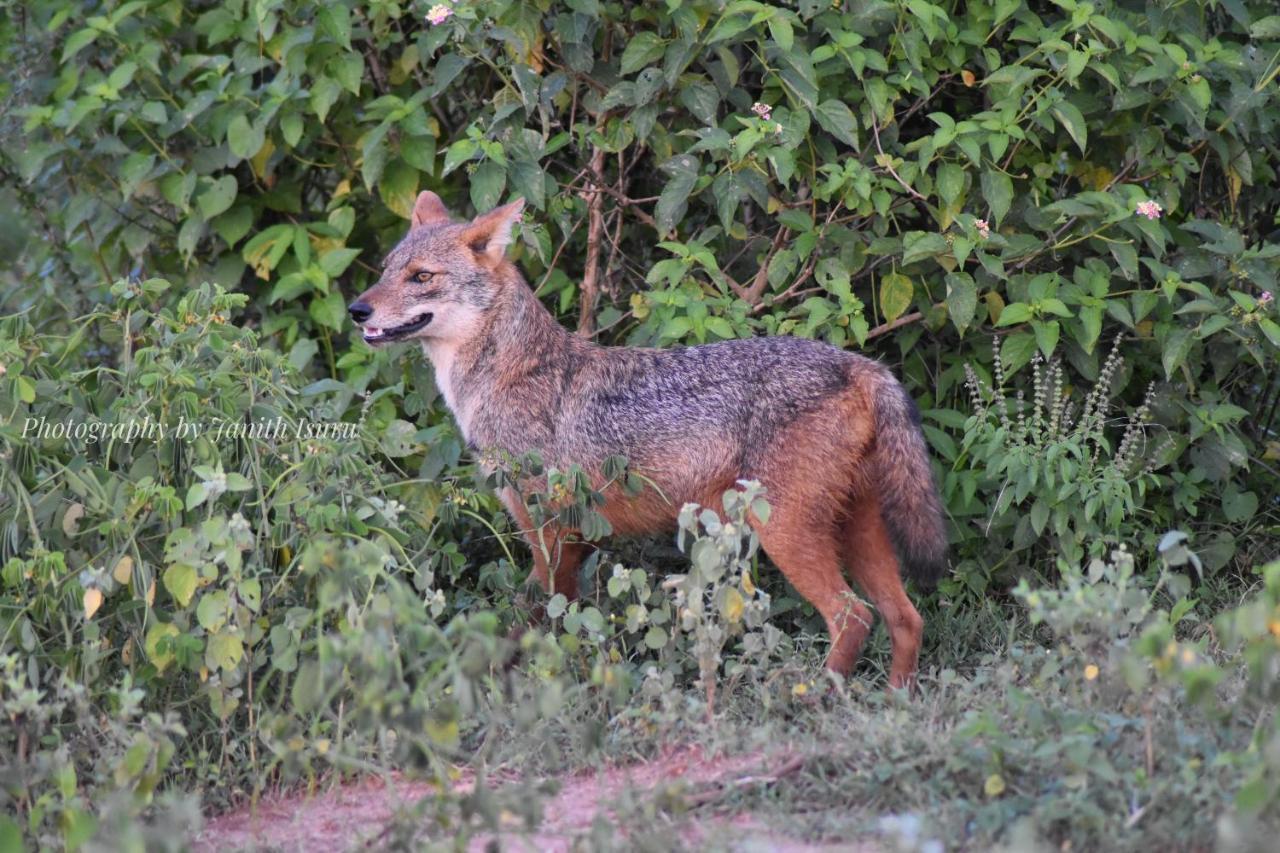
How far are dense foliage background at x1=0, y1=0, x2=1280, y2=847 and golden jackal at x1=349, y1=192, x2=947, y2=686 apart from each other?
28 cm

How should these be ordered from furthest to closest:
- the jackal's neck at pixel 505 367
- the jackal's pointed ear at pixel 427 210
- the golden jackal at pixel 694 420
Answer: the jackal's pointed ear at pixel 427 210 < the jackal's neck at pixel 505 367 < the golden jackal at pixel 694 420

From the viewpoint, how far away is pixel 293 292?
7.46 metres

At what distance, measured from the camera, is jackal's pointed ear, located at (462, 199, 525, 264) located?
21.0 feet

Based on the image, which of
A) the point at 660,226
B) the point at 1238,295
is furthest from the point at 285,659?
the point at 1238,295

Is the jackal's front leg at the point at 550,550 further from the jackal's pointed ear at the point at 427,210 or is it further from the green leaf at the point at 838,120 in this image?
the green leaf at the point at 838,120

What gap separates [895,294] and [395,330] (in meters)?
2.22

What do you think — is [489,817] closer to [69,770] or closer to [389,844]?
[389,844]

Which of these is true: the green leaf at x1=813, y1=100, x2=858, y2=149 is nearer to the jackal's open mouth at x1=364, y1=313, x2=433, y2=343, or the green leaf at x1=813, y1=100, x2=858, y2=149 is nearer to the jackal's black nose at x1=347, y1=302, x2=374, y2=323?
the jackal's open mouth at x1=364, y1=313, x2=433, y2=343

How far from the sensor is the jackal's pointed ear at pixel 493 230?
21.0 ft

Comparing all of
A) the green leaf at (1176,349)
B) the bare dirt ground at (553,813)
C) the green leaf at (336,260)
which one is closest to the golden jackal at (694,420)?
the green leaf at (336,260)

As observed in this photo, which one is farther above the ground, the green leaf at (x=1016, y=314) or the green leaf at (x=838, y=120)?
the green leaf at (x=838, y=120)

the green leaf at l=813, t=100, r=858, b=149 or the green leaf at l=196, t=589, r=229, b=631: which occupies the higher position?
the green leaf at l=813, t=100, r=858, b=149

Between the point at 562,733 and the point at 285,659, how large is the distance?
3.54ft

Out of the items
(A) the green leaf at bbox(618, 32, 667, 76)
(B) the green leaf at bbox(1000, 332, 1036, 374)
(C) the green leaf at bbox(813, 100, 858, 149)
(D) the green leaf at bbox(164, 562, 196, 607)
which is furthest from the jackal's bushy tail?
(D) the green leaf at bbox(164, 562, 196, 607)
